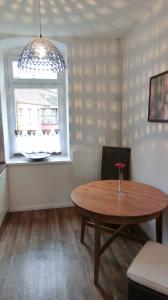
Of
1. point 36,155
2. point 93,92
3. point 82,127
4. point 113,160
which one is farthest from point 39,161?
point 93,92

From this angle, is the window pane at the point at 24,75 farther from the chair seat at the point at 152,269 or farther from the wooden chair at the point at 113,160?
the chair seat at the point at 152,269

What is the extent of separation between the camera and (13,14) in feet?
7.47

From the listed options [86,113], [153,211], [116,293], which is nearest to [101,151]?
[86,113]

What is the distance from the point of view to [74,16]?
92.3 inches

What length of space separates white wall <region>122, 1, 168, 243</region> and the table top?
0.20 meters

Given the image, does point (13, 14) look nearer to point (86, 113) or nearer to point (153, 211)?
point (86, 113)

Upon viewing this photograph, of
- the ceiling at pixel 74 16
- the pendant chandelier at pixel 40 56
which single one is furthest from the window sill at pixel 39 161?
the ceiling at pixel 74 16

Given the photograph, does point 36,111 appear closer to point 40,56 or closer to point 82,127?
point 82,127

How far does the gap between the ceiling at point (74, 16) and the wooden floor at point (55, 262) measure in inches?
94.8

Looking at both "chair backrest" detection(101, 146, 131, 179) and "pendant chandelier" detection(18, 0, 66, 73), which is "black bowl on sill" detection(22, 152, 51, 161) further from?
"pendant chandelier" detection(18, 0, 66, 73)

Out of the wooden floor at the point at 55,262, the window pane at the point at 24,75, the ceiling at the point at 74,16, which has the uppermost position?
the ceiling at the point at 74,16

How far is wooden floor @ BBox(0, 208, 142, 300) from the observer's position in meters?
1.76

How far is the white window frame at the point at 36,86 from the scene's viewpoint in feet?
10.6

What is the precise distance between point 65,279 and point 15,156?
80.1 inches
